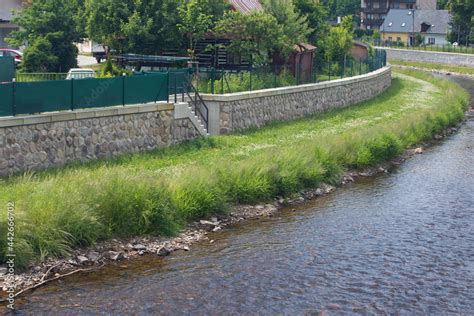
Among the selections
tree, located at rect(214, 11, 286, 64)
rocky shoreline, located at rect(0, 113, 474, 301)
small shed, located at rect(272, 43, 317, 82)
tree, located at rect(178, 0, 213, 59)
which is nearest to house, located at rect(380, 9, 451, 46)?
small shed, located at rect(272, 43, 317, 82)

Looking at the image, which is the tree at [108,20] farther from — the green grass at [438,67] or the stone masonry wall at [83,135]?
the green grass at [438,67]

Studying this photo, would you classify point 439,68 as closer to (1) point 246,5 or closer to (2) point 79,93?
(1) point 246,5

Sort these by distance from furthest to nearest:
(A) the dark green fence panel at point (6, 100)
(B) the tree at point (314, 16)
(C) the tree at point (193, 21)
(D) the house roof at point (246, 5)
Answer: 1. (B) the tree at point (314, 16)
2. (D) the house roof at point (246, 5)
3. (C) the tree at point (193, 21)
4. (A) the dark green fence panel at point (6, 100)

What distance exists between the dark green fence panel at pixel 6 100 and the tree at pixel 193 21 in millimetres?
17183

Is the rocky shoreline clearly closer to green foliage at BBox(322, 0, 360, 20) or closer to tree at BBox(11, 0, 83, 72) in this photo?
tree at BBox(11, 0, 83, 72)

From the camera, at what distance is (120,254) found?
54.5ft

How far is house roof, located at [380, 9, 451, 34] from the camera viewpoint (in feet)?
417

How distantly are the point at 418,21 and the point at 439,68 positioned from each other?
42502 mm

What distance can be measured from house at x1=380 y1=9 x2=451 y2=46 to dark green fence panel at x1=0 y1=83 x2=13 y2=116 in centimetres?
10926

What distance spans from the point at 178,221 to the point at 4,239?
16.4 feet

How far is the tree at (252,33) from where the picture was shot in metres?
37.7

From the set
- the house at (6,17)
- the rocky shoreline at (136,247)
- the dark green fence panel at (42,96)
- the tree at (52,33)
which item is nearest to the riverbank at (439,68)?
the house at (6,17)

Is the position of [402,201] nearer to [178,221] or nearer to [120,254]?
[178,221]

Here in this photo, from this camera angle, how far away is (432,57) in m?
97.9
